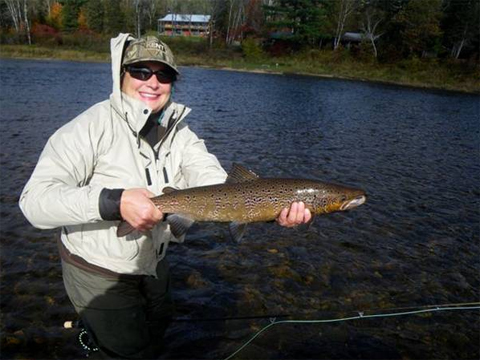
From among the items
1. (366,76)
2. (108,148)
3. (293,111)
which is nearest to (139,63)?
(108,148)

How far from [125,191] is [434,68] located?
2407 inches

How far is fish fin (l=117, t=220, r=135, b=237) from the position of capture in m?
3.00

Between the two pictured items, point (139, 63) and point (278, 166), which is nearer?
point (139, 63)

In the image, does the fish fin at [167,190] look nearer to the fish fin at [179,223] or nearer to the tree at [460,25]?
the fish fin at [179,223]

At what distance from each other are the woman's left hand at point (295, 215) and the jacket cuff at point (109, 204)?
1655 mm

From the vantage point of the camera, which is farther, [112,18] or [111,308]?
[112,18]

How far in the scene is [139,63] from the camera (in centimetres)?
339

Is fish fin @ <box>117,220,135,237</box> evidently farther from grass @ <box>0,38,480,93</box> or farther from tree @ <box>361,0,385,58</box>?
tree @ <box>361,0,385,58</box>

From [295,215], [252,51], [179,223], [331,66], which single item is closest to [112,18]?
[252,51]

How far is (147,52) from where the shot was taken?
337 centimetres

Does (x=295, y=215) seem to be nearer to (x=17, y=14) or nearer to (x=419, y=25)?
(x=419, y=25)

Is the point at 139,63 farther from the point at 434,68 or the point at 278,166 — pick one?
the point at 434,68

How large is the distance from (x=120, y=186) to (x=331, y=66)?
209 feet

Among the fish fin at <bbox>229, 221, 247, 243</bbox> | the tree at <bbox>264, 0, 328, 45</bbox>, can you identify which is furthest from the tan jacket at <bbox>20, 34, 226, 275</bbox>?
the tree at <bbox>264, 0, 328, 45</bbox>
